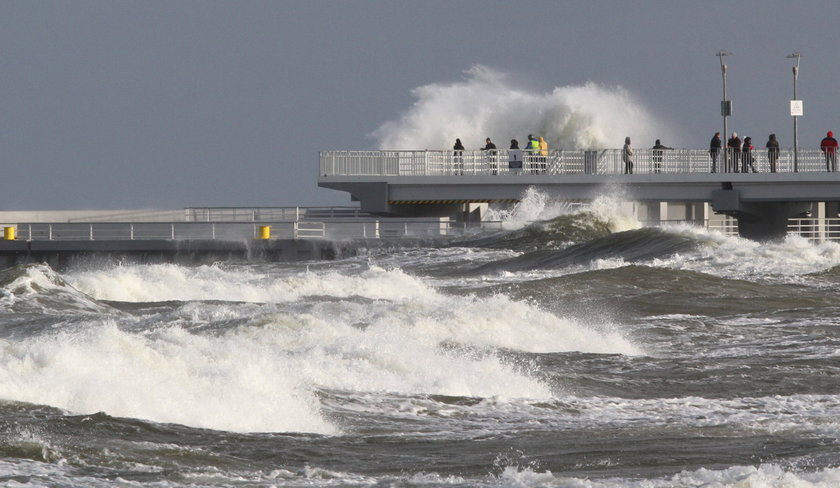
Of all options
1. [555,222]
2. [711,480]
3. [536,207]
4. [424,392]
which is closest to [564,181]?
[536,207]

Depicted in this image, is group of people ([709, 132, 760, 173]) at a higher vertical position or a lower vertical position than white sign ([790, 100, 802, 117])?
lower

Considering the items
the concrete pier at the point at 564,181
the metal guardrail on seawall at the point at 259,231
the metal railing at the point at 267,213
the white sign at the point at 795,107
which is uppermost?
the white sign at the point at 795,107

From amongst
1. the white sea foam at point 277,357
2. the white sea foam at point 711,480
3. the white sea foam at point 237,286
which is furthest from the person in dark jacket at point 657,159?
the white sea foam at point 711,480

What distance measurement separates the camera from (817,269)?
105ft

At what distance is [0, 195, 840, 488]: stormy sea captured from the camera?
31.5 ft

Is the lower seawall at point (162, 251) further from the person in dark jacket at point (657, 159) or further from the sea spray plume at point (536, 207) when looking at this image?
the person in dark jacket at point (657, 159)

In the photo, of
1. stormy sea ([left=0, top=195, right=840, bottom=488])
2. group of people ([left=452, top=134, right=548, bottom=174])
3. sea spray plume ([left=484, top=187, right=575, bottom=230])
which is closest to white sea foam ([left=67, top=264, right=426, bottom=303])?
stormy sea ([left=0, top=195, right=840, bottom=488])

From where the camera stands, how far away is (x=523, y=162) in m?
44.2

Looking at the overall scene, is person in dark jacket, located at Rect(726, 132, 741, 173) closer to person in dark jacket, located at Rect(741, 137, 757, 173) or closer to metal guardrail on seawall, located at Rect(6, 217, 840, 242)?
person in dark jacket, located at Rect(741, 137, 757, 173)

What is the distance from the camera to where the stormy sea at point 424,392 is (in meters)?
9.59

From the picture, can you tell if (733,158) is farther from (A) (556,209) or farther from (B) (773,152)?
(A) (556,209)

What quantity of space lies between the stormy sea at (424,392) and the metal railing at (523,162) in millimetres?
16241

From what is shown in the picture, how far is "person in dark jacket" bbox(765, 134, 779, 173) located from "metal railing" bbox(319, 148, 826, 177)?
0.29 meters

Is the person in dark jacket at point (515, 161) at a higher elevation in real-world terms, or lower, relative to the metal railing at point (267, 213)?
higher
